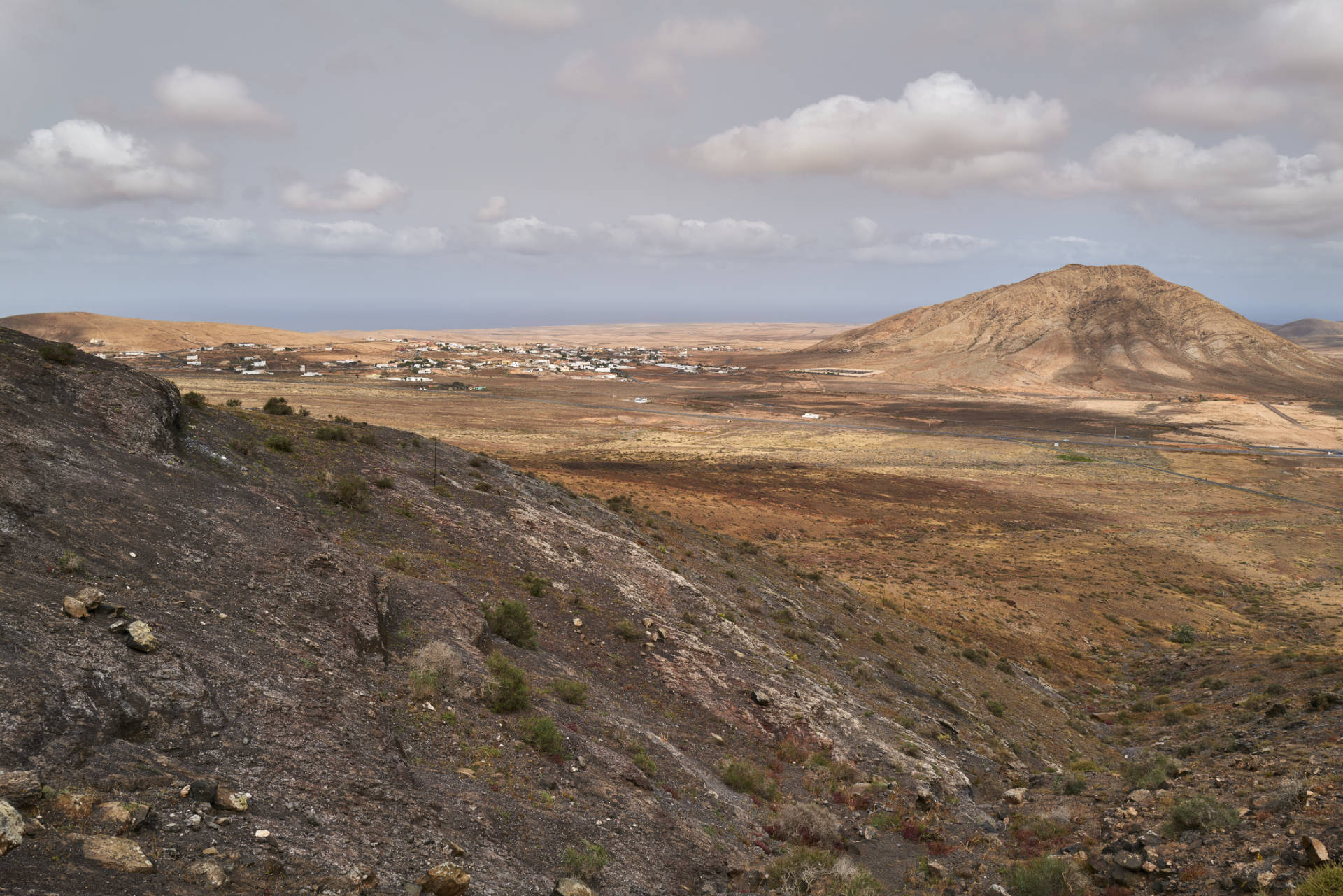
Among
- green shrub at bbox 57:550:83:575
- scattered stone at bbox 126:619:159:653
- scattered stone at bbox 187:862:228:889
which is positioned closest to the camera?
scattered stone at bbox 187:862:228:889

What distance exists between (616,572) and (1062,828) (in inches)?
501

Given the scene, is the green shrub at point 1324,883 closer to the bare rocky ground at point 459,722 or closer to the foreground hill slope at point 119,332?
the bare rocky ground at point 459,722

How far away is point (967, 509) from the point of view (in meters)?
58.8

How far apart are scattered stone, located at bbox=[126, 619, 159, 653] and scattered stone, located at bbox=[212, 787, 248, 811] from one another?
8.50ft

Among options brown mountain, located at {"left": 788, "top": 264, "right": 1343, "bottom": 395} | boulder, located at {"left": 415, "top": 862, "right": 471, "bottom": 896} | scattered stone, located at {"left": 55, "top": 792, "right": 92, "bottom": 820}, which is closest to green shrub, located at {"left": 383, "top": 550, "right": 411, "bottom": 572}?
boulder, located at {"left": 415, "top": 862, "right": 471, "bottom": 896}

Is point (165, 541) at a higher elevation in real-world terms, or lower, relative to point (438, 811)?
higher

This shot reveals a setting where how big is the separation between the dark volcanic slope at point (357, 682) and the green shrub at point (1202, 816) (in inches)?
179

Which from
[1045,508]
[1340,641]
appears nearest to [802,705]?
[1340,641]

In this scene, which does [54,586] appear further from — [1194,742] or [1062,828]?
[1194,742]

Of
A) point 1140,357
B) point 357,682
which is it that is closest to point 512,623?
point 357,682

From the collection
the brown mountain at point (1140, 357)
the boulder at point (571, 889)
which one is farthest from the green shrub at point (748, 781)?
the brown mountain at point (1140, 357)

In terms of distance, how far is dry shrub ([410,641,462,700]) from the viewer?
11398mm

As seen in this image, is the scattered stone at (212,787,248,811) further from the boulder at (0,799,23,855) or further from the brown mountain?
the brown mountain

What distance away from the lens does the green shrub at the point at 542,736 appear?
1146 cm
